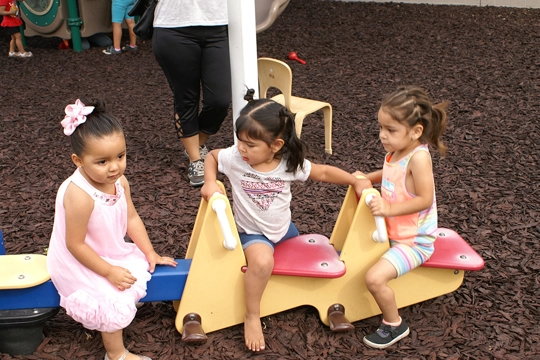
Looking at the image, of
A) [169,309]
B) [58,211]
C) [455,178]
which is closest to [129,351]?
[169,309]

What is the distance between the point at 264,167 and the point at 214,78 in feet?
4.81

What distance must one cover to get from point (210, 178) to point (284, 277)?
561 mm

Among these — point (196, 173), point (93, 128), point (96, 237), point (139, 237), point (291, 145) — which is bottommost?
point (196, 173)

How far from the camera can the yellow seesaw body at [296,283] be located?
2.73m

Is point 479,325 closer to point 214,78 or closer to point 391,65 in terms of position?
point 214,78

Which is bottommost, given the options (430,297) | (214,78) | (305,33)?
(305,33)

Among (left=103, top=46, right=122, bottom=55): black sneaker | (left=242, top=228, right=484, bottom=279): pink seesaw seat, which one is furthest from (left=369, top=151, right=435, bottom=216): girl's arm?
(left=103, top=46, right=122, bottom=55): black sneaker

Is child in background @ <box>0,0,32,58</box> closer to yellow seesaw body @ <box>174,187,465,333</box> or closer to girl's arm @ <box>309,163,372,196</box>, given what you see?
yellow seesaw body @ <box>174,187,465,333</box>

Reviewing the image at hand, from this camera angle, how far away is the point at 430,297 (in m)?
2.95

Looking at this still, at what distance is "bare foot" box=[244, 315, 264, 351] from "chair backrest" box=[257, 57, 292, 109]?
252 cm

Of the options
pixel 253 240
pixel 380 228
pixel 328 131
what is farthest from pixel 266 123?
pixel 328 131

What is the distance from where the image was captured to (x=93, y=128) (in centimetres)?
234

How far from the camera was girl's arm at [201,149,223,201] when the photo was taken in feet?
9.04

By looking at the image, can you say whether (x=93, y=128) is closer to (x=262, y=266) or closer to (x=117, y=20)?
(x=262, y=266)
